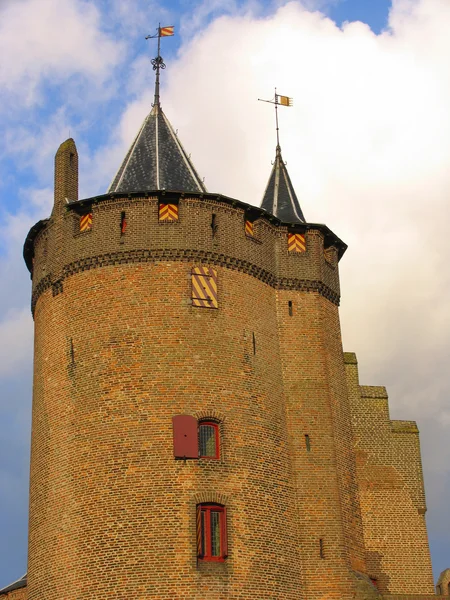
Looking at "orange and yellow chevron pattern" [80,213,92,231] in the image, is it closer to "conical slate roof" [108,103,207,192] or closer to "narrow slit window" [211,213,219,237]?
"conical slate roof" [108,103,207,192]

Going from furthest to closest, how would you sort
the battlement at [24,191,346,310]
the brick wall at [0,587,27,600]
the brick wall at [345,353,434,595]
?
the brick wall at [0,587,27,600], the brick wall at [345,353,434,595], the battlement at [24,191,346,310]

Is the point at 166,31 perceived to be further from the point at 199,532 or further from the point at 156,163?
the point at 199,532

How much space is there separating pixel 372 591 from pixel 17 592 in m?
12.5

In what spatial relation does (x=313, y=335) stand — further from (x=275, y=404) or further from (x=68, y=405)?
(x=68, y=405)

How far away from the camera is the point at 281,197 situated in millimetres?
35781

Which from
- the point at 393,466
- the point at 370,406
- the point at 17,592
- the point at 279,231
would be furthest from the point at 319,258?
the point at 17,592

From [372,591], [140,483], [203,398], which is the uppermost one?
[203,398]

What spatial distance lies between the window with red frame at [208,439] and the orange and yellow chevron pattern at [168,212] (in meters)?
6.61

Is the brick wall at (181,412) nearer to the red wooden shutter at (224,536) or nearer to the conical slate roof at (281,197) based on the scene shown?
the red wooden shutter at (224,536)

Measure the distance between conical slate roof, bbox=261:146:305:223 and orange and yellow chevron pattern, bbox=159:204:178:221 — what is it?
4.76m

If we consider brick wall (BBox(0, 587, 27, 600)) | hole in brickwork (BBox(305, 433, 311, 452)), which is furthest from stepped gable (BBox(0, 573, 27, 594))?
hole in brickwork (BBox(305, 433, 311, 452))

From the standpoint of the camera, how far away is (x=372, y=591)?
28703 mm

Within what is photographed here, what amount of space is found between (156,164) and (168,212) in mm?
2874

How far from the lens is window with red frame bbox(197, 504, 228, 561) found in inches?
1055
